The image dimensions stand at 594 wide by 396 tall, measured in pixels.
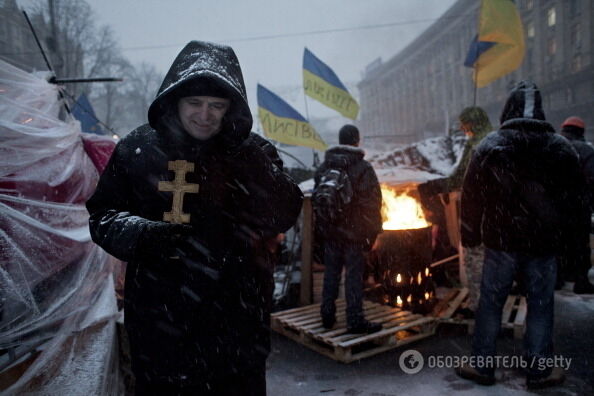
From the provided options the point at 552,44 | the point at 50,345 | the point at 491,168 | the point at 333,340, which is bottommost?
the point at 333,340

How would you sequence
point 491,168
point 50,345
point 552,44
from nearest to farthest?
1. point 50,345
2. point 491,168
3. point 552,44

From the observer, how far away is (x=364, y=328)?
4945mm

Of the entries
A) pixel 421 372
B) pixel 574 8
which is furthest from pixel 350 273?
pixel 574 8

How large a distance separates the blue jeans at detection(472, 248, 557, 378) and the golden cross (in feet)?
9.69

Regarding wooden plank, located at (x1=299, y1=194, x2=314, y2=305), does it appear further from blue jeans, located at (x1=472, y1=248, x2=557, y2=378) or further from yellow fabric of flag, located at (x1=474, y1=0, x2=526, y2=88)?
yellow fabric of flag, located at (x1=474, y1=0, x2=526, y2=88)

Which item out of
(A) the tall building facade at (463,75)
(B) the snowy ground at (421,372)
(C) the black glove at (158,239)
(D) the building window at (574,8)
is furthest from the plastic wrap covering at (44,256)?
(D) the building window at (574,8)

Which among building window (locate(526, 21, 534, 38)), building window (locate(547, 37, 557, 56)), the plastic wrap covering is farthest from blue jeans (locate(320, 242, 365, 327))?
building window (locate(526, 21, 534, 38))

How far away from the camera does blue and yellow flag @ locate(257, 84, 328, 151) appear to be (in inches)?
330

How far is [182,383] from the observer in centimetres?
194

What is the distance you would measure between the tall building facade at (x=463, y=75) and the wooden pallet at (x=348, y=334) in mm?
7101

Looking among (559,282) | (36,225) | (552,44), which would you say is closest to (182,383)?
(36,225)

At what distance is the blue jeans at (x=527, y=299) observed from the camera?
11.9ft

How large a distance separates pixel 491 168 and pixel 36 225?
3.55 m

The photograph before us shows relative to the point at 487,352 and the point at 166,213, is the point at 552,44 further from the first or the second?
the point at 166,213
